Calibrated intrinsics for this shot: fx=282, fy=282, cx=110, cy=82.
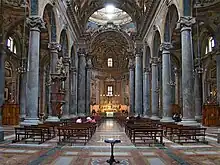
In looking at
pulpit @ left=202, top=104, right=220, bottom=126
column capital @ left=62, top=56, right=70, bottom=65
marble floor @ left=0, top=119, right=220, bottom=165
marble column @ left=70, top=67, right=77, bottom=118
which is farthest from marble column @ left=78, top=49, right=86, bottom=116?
marble floor @ left=0, top=119, right=220, bottom=165

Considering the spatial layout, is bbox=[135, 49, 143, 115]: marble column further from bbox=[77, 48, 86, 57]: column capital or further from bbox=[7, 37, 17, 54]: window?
bbox=[7, 37, 17, 54]: window

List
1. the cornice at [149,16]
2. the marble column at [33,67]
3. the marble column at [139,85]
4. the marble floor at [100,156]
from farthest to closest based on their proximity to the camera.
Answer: the marble column at [139,85], the cornice at [149,16], the marble column at [33,67], the marble floor at [100,156]

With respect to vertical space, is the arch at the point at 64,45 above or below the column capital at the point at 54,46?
above

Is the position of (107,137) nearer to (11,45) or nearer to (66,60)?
(66,60)

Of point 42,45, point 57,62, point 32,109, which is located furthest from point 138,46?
point 32,109

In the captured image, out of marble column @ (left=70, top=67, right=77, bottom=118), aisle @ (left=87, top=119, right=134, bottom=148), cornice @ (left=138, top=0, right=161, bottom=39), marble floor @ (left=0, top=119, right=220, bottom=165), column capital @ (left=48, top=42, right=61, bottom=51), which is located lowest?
aisle @ (left=87, top=119, right=134, bottom=148)

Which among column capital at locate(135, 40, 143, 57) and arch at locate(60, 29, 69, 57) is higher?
column capital at locate(135, 40, 143, 57)

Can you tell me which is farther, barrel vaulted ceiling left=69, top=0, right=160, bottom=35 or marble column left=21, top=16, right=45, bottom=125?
barrel vaulted ceiling left=69, top=0, right=160, bottom=35

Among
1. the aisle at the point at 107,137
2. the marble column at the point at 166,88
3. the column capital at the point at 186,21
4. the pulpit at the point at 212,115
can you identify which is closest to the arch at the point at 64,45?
the aisle at the point at 107,137

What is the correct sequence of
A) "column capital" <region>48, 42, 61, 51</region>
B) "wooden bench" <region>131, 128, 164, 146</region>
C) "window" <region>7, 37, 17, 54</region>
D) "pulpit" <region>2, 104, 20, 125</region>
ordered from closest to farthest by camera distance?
"wooden bench" <region>131, 128, 164, 146</region> → "column capital" <region>48, 42, 61, 51</region> → "pulpit" <region>2, 104, 20, 125</region> → "window" <region>7, 37, 17, 54</region>

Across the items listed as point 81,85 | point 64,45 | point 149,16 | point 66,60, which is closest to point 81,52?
point 81,85

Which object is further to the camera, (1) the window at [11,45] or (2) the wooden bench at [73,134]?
(1) the window at [11,45]

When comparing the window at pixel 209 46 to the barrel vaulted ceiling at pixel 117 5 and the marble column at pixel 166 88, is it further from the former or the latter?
the marble column at pixel 166 88

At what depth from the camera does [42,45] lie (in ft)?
123
